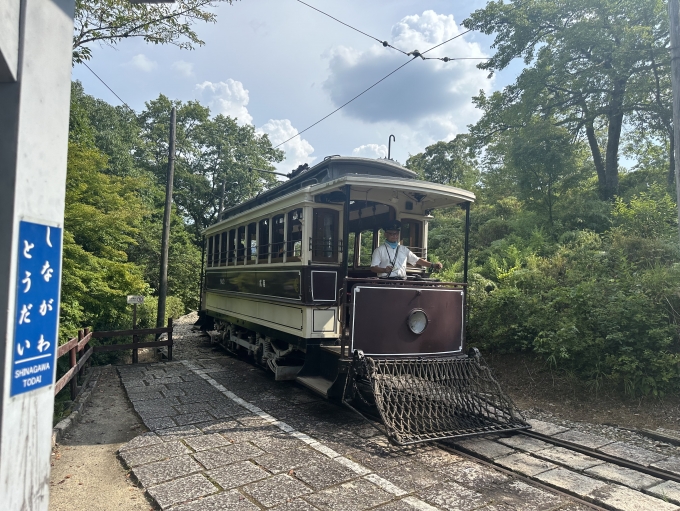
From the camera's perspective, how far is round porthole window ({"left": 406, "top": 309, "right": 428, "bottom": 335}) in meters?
6.00

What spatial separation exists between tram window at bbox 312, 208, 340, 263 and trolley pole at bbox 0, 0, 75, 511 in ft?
15.6

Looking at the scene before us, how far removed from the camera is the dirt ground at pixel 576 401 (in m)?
5.77

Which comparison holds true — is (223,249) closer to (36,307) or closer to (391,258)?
(391,258)

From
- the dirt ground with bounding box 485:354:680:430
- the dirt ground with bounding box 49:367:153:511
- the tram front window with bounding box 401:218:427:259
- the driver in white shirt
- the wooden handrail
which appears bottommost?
the dirt ground with bounding box 49:367:153:511

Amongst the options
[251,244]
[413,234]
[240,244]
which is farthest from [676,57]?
[240,244]

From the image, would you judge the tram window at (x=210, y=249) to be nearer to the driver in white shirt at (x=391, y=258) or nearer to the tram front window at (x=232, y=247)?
the tram front window at (x=232, y=247)

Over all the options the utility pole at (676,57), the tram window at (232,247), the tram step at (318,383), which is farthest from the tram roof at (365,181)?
the utility pole at (676,57)

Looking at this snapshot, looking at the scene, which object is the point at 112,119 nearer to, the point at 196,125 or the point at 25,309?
the point at 196,125

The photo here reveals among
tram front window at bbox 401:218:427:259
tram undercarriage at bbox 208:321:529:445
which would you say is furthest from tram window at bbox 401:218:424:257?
tram undercarriage at bbox 208:321:529:445

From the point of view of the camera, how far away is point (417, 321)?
20.0 feet

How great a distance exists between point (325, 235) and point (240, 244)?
348cm

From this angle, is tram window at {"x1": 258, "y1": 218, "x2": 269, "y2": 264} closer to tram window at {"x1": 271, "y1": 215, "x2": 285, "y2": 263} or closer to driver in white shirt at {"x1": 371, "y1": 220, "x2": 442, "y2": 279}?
tram window at {"x1": 271, "y1": 215, "x2": 285, "y2": 263}

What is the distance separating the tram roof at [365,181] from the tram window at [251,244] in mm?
647

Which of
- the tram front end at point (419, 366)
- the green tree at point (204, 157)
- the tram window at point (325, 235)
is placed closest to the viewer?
the tram front end at point (419, 366)
